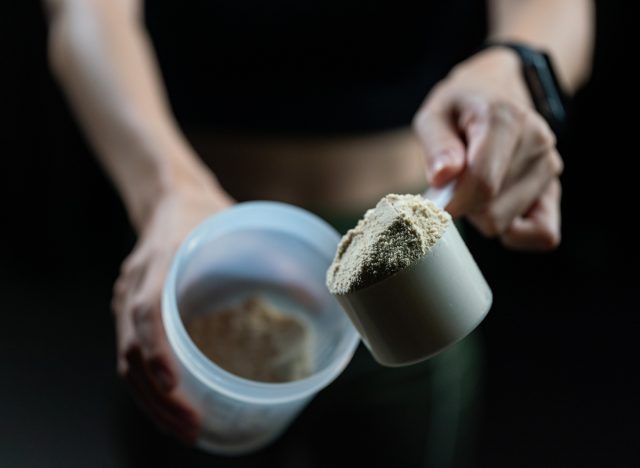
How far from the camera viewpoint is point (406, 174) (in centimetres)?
64

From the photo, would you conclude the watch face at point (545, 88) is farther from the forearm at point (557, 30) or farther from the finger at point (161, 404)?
the finger at point (161, 404)

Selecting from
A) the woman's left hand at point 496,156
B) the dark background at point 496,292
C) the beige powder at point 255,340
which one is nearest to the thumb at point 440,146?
the woman's left hand at point 496,156

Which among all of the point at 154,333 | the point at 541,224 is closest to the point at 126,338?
the point at 154,333

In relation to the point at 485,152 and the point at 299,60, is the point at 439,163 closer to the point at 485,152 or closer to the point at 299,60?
the point at 485,152

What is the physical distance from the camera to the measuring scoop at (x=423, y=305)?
11.8 inches

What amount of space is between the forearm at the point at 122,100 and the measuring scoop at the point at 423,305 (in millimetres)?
213

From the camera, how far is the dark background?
2.77 feet

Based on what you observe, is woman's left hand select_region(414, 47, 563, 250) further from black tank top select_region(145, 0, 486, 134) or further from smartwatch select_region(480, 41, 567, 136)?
black tank top select_region(145, 0, 486, 134)

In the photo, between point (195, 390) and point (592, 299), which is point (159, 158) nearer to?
point (195, 390)

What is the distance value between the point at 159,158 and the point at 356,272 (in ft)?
0.83

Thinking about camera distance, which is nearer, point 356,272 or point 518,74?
point 356,272

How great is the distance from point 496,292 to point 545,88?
0.60 metres

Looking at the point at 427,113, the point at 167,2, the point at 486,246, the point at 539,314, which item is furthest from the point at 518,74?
the point at 539,314

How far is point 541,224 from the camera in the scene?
422 mm
